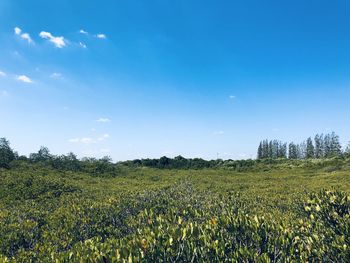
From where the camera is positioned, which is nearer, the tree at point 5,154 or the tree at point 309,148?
the tree at point 5,154

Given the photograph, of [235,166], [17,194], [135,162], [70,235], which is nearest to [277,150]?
[235,166]

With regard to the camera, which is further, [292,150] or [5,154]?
[292,150]

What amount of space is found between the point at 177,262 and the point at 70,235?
6.99 m

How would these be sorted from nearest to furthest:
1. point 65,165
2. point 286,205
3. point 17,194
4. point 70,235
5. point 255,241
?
1. point 255,241
2. point 70,235
3. point 286,205
4. point 17,194
5. point 65,165

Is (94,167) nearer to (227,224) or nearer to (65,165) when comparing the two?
(65,165)

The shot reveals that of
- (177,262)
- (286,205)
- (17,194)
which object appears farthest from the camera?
(17,194)

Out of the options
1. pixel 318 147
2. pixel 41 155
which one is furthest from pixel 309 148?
pixel 41 155

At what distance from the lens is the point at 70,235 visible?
1188 centimetres

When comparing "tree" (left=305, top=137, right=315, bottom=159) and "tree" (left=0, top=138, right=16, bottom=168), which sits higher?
"tree" (left=305, top=137, right=315, bottom=159)

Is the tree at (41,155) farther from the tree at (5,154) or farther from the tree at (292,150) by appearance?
the tree at (292,150)

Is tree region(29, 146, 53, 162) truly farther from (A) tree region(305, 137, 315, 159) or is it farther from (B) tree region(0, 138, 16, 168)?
(A) tree region(305, 137, 315, 159)

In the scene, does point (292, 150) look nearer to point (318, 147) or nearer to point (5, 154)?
point (318, 147)

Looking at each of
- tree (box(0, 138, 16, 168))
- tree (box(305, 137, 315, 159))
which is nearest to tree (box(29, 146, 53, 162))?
tree (box(0, 138, 16, 168))

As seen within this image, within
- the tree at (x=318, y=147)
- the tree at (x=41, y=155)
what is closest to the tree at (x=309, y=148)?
the tree at (x=318, y=147)
